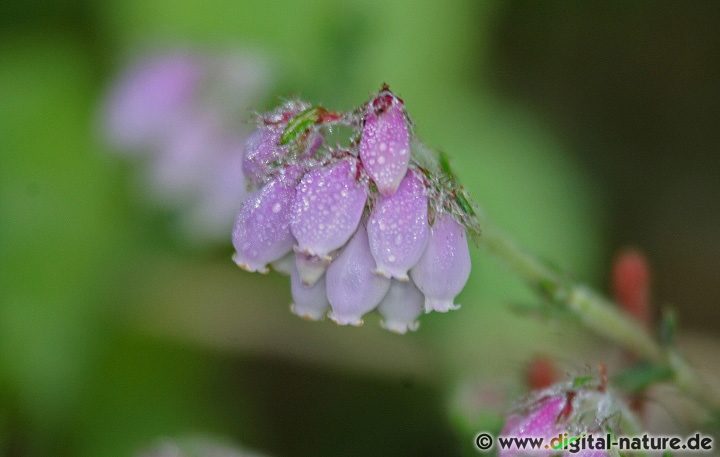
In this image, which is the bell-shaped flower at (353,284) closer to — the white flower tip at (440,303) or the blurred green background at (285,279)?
the white flower tip at (440,303)

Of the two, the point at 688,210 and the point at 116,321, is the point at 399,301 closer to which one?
the point at 116,321

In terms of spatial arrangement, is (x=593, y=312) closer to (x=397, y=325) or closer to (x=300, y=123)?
(x=397, y=325)

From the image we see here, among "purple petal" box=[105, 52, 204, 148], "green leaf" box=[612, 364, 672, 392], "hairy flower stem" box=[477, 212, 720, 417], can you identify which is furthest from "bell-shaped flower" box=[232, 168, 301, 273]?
"purple petal" box=[105, 52, 204, 148]

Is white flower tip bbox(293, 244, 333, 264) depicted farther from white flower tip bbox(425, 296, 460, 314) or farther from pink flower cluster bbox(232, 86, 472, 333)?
white flower tip bbox(425, 296, 460, 314)

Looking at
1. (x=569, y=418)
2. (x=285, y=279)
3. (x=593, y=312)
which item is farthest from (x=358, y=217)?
(x=285, y=279)

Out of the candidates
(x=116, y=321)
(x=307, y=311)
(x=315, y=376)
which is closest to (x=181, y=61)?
(x=116, y=321)
